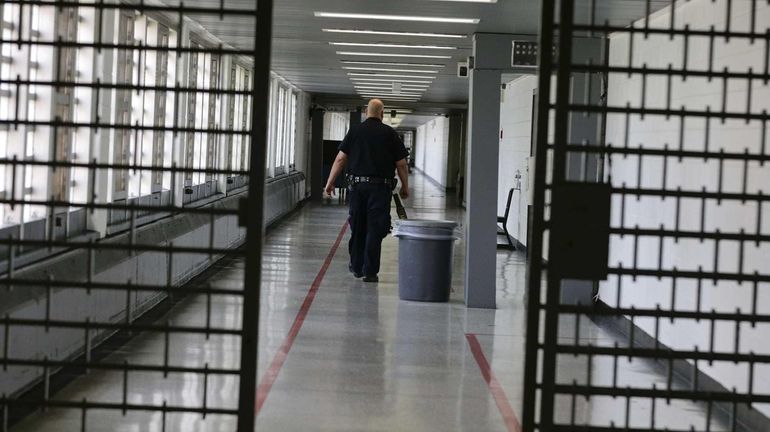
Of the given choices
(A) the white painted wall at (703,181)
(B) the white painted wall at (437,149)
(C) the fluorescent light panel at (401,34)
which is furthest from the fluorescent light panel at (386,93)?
(A) the white painted wall at (703,181)

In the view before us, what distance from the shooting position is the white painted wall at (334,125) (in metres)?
36.4

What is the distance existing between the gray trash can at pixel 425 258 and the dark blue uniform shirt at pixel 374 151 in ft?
2.38

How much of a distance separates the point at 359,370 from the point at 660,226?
302 centimetres

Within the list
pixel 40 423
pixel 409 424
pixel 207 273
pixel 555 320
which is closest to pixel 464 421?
pixel 409 424

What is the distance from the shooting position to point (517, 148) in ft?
51.9

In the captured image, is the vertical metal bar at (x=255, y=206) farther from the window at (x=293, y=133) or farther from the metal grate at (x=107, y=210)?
the window at (x=293, y=133)

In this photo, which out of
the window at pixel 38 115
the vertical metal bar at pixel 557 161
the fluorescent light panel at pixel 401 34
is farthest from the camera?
the fluorescent light panel at pixel 401 34

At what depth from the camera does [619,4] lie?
7.81 metres

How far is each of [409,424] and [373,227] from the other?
4822 millimetres

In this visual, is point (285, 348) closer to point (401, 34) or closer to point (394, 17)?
point (394, 17)

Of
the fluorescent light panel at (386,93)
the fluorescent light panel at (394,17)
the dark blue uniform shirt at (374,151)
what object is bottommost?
the dark blue uniform shirt at (374,151)

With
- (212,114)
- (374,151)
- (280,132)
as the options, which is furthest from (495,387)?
(280,132)

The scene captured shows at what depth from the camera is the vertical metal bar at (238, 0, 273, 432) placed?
3.90 meters

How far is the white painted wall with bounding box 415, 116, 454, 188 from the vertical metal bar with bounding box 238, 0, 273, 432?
27767 mm
